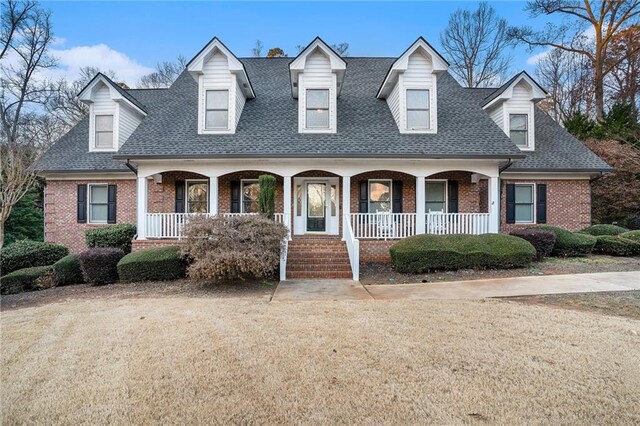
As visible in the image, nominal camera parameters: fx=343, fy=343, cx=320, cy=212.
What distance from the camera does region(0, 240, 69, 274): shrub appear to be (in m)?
11.2

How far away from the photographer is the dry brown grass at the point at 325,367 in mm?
2939

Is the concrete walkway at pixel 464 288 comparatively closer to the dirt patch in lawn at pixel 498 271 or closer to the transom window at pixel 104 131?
the dirt patch in lawn at pixel 498 271

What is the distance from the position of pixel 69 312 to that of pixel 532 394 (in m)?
7.55

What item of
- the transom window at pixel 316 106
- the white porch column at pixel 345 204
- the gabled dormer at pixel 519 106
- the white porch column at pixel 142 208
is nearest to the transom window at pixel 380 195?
the white porch column at pixel 345 204

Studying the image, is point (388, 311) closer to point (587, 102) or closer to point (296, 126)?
point (296, 126)

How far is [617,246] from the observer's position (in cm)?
1216

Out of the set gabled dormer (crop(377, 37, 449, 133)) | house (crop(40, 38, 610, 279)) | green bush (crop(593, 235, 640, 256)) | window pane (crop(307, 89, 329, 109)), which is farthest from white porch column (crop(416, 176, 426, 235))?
green bush (crop(593, 235, 640, 256))

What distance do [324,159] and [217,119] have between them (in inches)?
174

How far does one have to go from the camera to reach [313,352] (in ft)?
13.5

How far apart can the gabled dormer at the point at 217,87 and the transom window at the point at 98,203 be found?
504 centimetres

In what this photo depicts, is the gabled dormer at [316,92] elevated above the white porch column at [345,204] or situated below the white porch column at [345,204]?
above

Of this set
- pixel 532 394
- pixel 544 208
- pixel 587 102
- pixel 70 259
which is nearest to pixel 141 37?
pixel 70 259

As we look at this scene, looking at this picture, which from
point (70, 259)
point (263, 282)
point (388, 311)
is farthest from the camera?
point (70, 259)

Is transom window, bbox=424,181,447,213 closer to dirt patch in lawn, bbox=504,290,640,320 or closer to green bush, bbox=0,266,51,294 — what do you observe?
dirt patch in lawn, bbox=504,290,640,320
